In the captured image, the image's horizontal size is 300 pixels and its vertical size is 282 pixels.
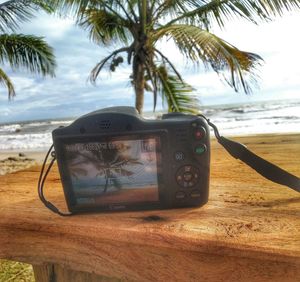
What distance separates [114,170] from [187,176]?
0.11m

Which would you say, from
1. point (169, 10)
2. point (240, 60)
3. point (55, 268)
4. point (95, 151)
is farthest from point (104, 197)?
point (169, 10)

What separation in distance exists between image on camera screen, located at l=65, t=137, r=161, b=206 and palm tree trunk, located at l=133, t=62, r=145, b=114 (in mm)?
3046

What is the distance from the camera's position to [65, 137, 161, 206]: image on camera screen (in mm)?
430

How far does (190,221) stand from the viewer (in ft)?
1.33

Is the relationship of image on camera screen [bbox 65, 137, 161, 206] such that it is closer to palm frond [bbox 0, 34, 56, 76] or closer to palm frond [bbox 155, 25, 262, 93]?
palm frond [bbox 155, 25, 262, 93]

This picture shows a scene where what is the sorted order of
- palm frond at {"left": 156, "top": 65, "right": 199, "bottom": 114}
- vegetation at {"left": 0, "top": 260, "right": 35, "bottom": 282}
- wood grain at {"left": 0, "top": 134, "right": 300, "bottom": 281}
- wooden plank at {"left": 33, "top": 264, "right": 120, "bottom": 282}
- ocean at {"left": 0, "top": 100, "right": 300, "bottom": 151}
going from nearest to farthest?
wood grain at {"left": 0, "top": 134, "right": 300, "bottom": 281}, wooden plank at {"left": 33, "top": 264, "right": 120, "bottom": 282}, vegetation at {"left": 0, "top": 260, "right": 35, "bottom": 282}, palm frond at {"left": 156, "top": 65, "right": 199, "bottom": 114}, ocean at {"left": 0, "top": 100, "right": 300, "bottom": 151}

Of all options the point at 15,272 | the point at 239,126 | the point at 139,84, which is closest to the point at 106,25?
the point at 139,84

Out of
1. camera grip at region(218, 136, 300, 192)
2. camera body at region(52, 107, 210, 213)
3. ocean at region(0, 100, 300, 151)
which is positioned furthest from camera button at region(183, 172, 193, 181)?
ocean at region(0, 100, 300, 151)

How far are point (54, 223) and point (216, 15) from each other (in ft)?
9.80

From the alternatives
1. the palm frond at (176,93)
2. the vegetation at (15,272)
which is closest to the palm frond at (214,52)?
the palm frond at (176,93)

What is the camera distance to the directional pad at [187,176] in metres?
0.45

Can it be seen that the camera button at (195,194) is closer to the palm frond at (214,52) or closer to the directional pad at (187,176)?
the directional pad at (187,176)

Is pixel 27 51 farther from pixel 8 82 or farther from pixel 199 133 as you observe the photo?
pixel 199 133

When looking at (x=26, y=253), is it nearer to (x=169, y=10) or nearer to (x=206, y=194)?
(x=206, y=194)
